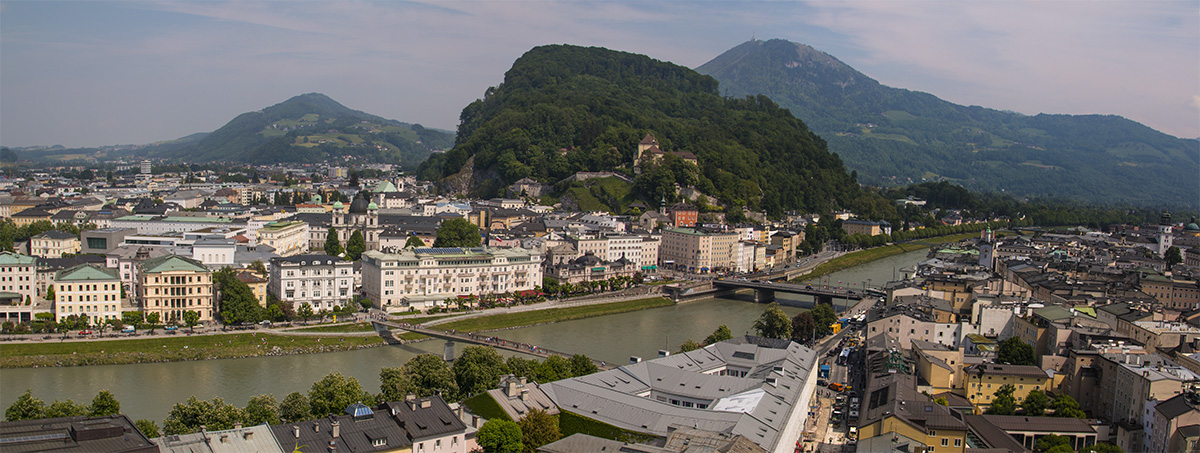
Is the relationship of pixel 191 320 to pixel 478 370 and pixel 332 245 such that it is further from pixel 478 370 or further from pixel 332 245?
pixel 332 245

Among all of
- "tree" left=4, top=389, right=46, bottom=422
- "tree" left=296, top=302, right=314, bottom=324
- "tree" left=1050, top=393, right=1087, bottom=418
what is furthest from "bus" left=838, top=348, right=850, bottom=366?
"tree" left=4, top=389, right=46, bottom=422

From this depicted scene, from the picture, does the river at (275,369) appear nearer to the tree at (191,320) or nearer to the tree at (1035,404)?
the tree at (191,320)

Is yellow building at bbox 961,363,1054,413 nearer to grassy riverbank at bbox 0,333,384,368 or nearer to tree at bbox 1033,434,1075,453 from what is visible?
tree at bbox 1033,434,1075,453

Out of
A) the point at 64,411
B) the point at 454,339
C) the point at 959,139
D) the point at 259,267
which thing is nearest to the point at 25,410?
the point at 64,411

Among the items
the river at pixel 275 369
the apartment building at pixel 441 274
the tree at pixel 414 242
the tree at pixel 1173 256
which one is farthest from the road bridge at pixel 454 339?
the tree at pixel 1173 256

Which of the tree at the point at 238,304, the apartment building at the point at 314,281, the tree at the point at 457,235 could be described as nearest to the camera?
the tree at the point at 238,304
